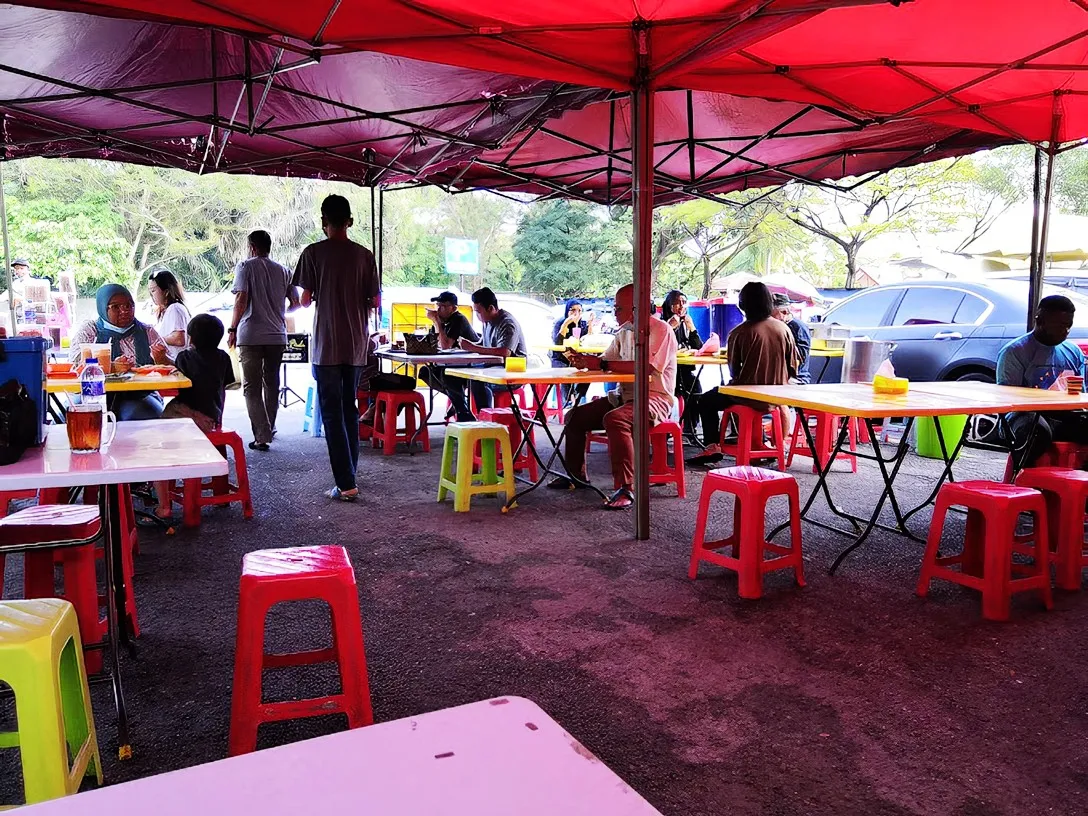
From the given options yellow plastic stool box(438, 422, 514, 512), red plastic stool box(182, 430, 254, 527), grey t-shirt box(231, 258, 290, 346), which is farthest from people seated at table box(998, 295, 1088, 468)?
grey t-shirt box(231, 258, 290, 346)

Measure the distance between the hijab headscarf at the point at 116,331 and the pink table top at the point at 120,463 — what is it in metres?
2.91

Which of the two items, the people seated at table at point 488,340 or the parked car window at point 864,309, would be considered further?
the parked car window at point 864,309

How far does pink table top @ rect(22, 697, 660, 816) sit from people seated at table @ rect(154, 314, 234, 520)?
4.59 metres

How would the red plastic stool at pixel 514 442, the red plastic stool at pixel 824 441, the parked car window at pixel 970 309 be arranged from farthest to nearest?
1. the parked car window at pixel 970 309
2. the red plastic stool at pixel 824 441
3. the red plastic stool at pixel 514 442

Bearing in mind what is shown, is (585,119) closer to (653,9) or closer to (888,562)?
(653,9)

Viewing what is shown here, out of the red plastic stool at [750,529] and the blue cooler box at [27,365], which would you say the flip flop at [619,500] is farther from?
the blue cooler box at [27,365]

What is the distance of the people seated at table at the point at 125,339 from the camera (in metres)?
5.03

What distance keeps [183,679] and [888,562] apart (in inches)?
133

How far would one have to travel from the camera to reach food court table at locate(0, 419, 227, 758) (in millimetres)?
1989

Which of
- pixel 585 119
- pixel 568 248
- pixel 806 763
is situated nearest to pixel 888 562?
pixel 806 763

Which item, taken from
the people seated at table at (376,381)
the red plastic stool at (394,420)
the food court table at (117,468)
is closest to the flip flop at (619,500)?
the red plastic stool at (394,420)

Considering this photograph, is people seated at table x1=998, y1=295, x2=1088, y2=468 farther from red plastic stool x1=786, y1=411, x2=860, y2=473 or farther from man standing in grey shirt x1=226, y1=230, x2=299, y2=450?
man standing in grey shirt x1=226, y1=230, x2=299, y2=450

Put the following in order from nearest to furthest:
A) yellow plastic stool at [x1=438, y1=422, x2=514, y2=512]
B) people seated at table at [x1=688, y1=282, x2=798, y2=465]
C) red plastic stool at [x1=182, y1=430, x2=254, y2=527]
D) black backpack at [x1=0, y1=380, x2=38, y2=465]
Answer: black backpack at [x1=0, y1=380, x2=38, y2=465]
red plastic stool at [x1=182, y1=430, x2=254, y2=527]
yellow plastic stool at [x1=438, y1=422, x2=514, y2=512]
people seated at table at [x1=688, y1=282, x2=798, y2=465]

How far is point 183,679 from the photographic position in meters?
2.88
